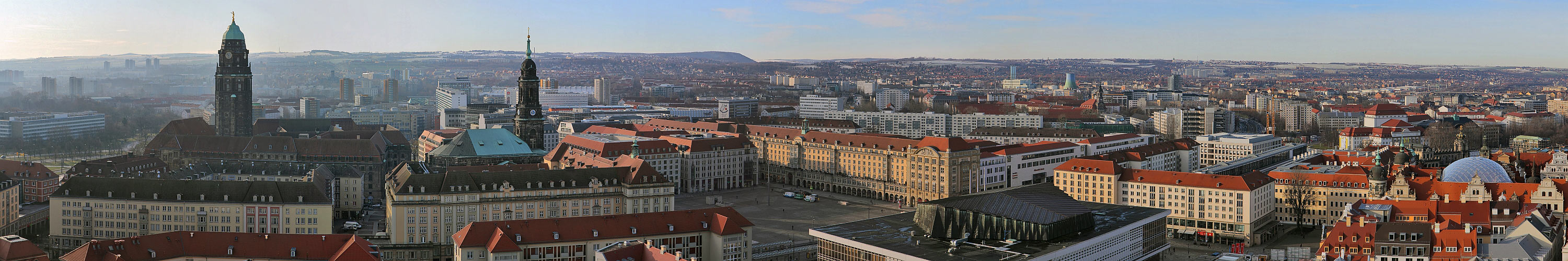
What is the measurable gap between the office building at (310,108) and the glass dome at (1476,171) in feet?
465

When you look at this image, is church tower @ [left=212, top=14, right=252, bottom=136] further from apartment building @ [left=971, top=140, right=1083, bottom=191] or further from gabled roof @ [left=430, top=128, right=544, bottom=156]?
apartment building @ [left=971, top=140, right=1083, bottom=191]

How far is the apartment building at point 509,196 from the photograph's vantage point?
6569 centimetres

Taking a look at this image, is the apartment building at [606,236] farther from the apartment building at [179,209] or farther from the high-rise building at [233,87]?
the high-rise building at [233,87]

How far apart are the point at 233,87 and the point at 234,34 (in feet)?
15.5

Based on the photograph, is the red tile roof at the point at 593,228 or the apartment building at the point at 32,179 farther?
the apartment building at the point at 32,179

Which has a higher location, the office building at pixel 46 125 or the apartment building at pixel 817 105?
the apartment building at pixel 817 105

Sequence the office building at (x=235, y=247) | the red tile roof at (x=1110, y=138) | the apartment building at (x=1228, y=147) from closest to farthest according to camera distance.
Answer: the office building at (x=235, y=247) < the red tile roof at (x=1110, y=138) < the apartment building at (x=1228, y=147)

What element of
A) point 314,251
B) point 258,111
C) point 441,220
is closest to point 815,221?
point 441,220

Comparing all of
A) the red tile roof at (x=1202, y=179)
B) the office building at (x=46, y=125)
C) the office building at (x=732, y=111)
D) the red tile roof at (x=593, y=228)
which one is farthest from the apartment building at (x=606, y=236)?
the office building at (x=732, y=111)

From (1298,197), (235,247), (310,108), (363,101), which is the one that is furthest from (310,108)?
(1298,197)

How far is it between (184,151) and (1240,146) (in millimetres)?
84750

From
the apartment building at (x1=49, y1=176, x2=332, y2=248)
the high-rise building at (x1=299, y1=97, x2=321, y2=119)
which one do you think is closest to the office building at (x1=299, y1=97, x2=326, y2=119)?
the high-rise building at (x1=299, y1=97, x2=321, y2=119)

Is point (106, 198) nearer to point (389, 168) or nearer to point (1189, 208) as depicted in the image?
point (389, 168)

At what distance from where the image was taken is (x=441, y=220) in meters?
66.4
